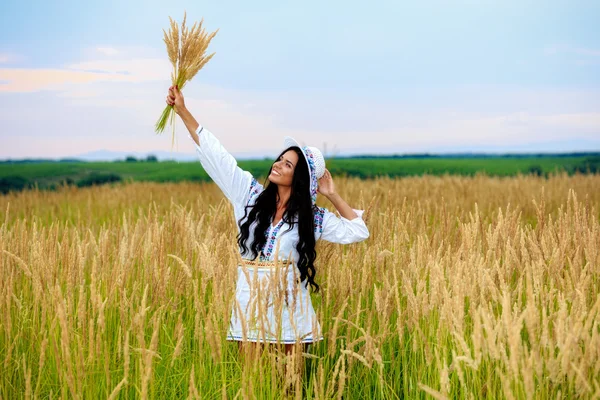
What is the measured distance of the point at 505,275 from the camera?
3.48 meters

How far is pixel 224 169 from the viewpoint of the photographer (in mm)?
3256

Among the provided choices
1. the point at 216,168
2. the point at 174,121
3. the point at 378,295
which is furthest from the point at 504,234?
the point at 174,121

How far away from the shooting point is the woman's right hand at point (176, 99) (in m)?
3.46

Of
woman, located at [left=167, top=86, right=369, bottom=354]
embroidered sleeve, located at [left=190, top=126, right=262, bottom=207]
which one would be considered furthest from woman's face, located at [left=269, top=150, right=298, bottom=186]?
embroidered sleeve, located at [left=190, top=126, right=262, bottom=207]

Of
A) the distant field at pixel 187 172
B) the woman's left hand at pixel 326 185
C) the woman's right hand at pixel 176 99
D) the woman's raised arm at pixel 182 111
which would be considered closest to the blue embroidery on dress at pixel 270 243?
the woman's left hand at pixel 326 185

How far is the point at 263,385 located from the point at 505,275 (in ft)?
5.45

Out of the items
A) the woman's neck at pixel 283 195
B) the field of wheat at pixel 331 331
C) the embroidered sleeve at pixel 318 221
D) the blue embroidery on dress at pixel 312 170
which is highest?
the blue embroidery on dress at pixel 312 170

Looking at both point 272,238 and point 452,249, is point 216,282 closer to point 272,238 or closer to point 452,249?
→ point 272,238

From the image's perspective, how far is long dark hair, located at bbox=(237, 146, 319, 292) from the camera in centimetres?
310

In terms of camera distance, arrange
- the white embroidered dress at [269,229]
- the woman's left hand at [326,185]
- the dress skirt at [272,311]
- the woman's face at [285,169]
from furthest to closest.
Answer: the woman's left hand at [326,185] < the woman's face at [285,169] < the white embroidered dress at [269,229] < the dress skirt at [272,311]

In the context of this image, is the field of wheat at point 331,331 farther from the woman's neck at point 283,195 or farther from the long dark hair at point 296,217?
the woman's neck at point 283,195

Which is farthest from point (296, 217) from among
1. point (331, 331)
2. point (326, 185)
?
point (331, 331)

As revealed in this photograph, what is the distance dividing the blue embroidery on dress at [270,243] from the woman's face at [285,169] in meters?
0.21

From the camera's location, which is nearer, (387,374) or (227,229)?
(387,374)
